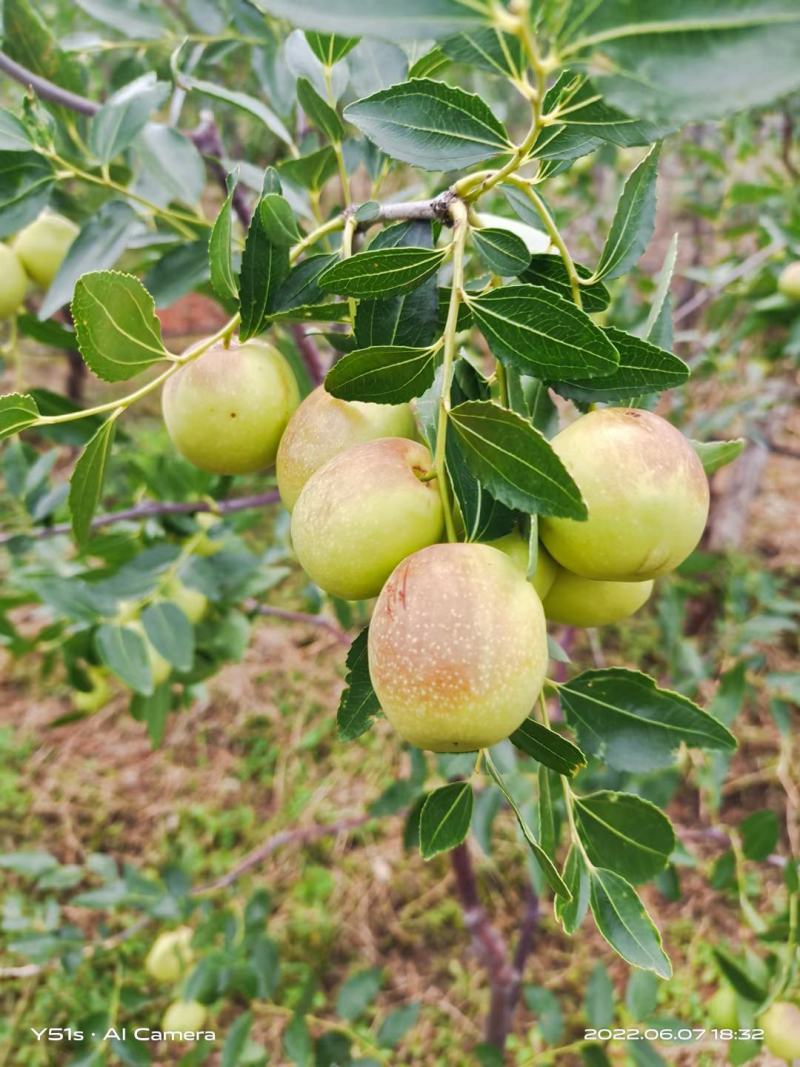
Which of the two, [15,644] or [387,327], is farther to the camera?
[15,644]

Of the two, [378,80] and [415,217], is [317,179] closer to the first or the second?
[378,80]

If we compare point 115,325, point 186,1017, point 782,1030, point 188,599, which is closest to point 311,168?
point 115,325

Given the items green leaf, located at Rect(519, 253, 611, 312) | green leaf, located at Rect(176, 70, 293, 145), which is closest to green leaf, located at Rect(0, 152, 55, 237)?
green leaf, located at Rect(176, 70, 293, 145)

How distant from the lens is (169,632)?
1075 millimetres

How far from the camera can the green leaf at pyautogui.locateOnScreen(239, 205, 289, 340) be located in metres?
0.57

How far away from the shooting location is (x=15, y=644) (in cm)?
133

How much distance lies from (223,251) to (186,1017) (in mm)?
1410

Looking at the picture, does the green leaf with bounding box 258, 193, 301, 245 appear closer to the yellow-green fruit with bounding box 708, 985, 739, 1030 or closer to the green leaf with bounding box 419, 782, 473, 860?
the green leaf with bounding box 419, 782, 473, 860

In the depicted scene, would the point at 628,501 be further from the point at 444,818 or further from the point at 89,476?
the point at 89,476

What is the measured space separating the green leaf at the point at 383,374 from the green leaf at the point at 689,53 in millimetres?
215

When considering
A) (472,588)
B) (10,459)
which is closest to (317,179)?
(472,588)

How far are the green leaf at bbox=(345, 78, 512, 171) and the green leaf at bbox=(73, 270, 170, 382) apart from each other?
20cm

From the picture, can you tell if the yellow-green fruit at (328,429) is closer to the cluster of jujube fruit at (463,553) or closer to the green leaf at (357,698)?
the cluster of jujube fruit at (463,553)

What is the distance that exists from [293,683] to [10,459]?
1.54 m
